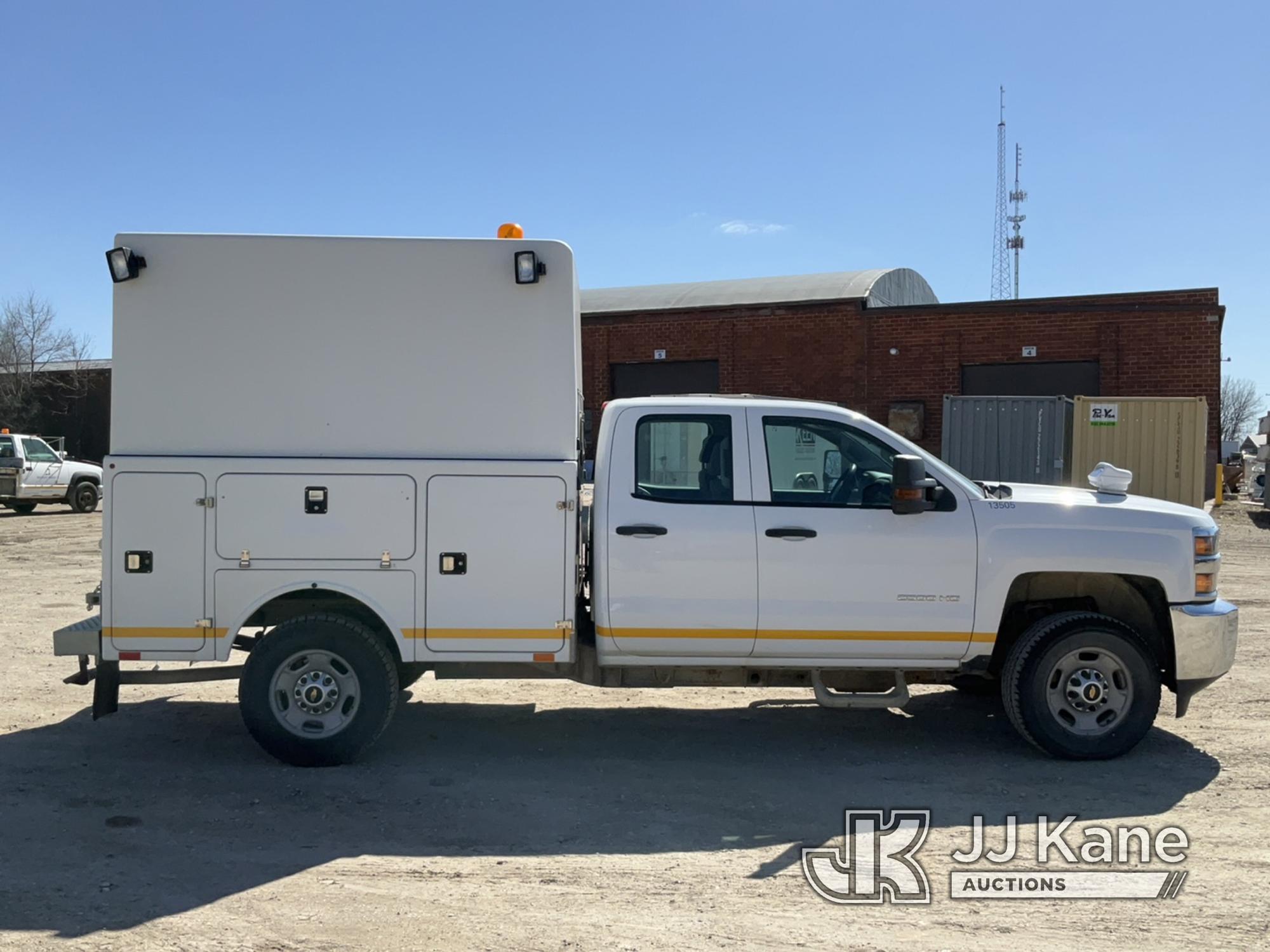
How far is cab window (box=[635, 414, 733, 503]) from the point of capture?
589cm

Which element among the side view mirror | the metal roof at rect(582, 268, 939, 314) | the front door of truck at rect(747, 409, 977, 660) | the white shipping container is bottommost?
the front door of truck at rect(747, 409, 977, 660)

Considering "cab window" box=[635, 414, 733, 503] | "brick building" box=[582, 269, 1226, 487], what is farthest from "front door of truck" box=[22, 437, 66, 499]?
"cab window" box=[635, 414, 733, 503]

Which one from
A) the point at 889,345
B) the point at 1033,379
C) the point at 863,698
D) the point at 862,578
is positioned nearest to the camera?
the point at 862,578

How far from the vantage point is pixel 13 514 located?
2511cm

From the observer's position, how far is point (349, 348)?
5.86 metres

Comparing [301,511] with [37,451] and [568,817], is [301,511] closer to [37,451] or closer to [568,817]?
[568,817]

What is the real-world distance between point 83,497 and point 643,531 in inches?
944

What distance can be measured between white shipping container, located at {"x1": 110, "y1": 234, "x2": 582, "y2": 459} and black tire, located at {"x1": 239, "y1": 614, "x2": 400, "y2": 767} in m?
0.95

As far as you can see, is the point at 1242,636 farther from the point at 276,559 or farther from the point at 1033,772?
the point at 276,559

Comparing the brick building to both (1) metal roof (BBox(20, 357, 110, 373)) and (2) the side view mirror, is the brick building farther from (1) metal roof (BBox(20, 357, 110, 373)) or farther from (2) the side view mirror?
(1) metal roof (BBox(20, 357, 110, 373))

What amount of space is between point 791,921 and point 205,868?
244cm

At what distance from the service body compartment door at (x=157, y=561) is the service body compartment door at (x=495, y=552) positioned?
1.24 metres

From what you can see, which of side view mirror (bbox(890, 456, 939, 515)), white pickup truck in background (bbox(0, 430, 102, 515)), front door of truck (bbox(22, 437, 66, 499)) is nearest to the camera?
side view mirror (bbox(890, 456, 939, 515))

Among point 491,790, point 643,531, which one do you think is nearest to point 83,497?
point 491,790
